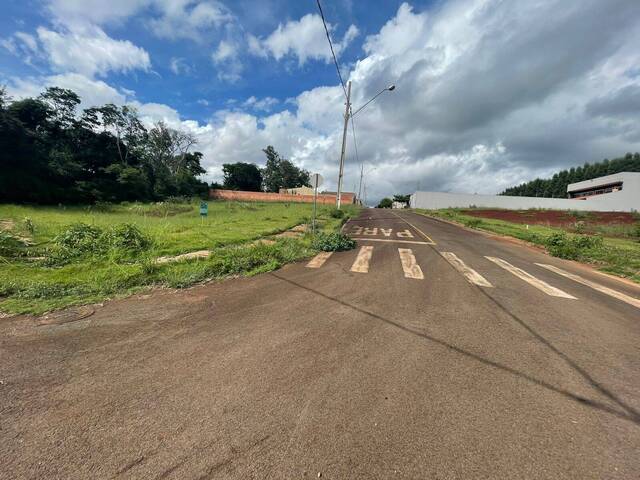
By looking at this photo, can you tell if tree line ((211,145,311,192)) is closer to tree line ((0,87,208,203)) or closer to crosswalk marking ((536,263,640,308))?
tree line ((0,87,208,203))

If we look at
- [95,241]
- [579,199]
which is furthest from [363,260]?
[579,199]

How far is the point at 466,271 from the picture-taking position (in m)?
7.34

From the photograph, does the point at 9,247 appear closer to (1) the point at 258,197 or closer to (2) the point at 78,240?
(2) the point at 78,240

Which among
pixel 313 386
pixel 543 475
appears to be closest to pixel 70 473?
pixel 313 386

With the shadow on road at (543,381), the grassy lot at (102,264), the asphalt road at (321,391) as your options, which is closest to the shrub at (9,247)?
the grassy lot at (102,264)

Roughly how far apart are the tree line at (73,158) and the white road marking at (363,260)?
36.6 metres

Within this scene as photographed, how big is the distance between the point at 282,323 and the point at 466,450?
8.45 feet

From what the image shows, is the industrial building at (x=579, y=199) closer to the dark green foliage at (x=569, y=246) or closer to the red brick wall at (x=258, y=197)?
the red brick wall at (x=258, y=197)

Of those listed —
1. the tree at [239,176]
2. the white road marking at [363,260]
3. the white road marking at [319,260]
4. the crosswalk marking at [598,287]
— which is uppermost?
the tree at [239,176]

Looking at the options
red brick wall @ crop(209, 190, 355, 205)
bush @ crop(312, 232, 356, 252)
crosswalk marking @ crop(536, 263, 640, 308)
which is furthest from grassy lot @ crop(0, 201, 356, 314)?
red brick wall @ crop(209, 190, 355, 205)

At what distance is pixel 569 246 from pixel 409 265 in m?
8.95

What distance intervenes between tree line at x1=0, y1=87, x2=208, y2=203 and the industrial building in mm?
51453

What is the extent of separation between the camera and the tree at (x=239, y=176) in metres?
81.8

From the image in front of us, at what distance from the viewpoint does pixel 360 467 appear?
1.80 metres
